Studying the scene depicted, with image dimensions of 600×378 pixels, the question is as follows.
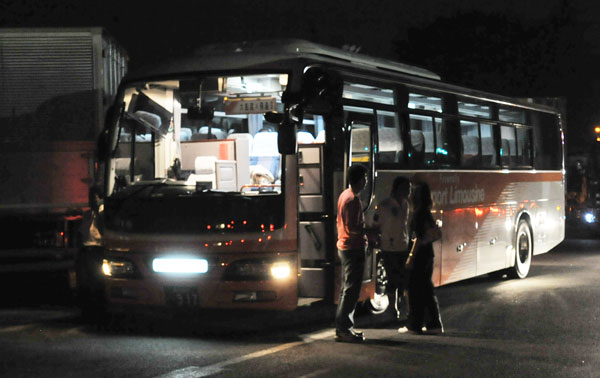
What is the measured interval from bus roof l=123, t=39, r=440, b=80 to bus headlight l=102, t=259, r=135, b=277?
7.20 feet

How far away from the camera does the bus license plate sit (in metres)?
10.2

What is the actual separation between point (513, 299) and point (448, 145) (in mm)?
2365

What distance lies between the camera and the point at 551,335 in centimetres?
1029

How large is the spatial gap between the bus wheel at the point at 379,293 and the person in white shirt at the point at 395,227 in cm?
54

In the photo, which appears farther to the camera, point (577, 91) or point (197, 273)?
point (577, 91)

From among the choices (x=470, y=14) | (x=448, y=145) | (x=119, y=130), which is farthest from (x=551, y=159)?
(x=470, y=14)

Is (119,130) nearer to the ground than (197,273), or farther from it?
farther from it

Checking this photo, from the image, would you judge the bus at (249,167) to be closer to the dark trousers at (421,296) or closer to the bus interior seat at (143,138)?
the bus interior seat at (143,138)

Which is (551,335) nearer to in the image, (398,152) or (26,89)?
(398,152)

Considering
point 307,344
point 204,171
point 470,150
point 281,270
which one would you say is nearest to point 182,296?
point 281,270

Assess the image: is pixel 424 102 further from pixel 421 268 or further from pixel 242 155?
pixel 421 268

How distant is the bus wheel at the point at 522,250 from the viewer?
16578 mm

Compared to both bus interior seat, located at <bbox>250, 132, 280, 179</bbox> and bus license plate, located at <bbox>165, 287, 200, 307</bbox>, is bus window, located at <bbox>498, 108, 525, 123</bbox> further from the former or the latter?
bus license plate, located at <bbox>165, 287, 200, 307</bbox>

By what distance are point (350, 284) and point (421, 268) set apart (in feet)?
3.22
